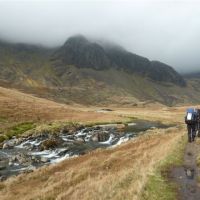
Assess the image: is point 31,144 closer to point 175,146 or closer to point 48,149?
point 48,149

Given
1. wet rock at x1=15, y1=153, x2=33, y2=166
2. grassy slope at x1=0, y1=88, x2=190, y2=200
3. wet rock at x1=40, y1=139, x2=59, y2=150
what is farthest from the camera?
wet rock at x1=40, y1=139, x2=59, y2=150

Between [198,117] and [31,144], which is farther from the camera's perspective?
[31,144]

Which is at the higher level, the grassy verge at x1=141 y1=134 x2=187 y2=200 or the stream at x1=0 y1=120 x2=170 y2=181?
the grassy verge at x1=141 y1=134 x2=187 y2=200

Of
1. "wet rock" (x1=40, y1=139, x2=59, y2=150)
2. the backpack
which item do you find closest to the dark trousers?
the backpack

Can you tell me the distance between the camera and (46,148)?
5941 centimetres

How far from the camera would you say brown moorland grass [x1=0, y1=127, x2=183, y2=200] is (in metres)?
22.5

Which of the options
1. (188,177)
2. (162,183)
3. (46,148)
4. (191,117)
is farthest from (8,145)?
(162,183)

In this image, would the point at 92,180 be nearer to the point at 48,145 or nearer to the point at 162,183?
the point at 162,183

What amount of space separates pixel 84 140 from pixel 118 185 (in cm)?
4598

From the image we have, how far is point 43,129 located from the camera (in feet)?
262

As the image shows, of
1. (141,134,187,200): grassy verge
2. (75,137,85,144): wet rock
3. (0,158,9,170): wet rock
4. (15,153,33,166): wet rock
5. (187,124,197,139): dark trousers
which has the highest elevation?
(187,124,197,139): dark trousers

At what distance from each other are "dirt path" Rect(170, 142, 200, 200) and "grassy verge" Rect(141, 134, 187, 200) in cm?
37

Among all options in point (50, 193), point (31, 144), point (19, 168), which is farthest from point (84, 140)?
point (50, 193)

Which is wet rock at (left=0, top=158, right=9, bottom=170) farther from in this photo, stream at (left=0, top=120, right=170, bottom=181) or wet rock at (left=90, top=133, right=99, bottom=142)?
wet rock at (left=90, top=133, right=99, bottom=142)
